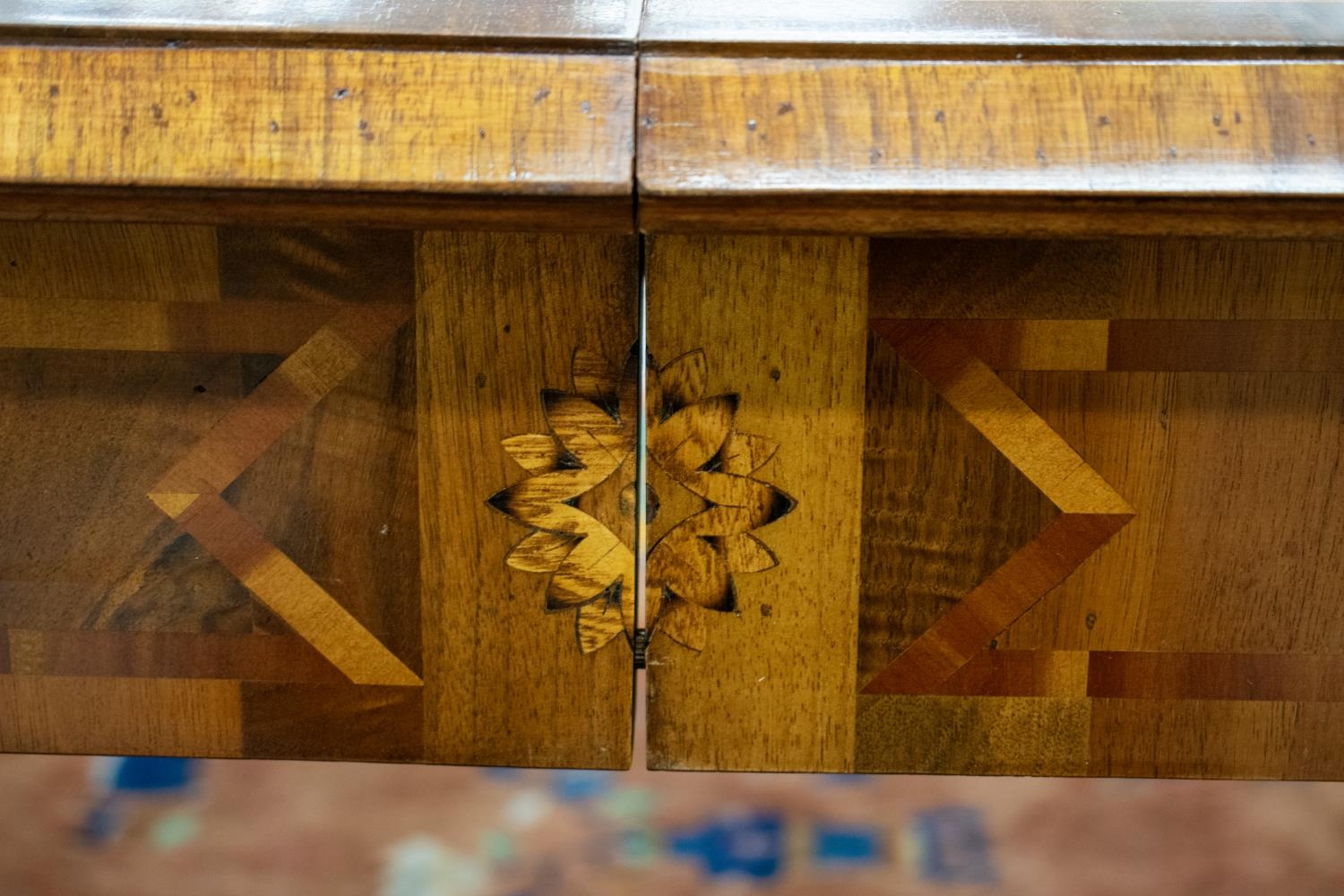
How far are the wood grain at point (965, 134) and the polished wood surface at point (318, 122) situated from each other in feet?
0.11

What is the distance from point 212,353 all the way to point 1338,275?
66cm

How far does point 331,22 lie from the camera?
581 millimetres

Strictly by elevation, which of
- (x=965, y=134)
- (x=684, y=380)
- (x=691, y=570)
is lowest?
(x=691, y=570)

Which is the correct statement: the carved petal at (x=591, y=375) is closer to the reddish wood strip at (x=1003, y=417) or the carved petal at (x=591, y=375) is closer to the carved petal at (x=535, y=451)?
the carved petal at (x=535, y=451)

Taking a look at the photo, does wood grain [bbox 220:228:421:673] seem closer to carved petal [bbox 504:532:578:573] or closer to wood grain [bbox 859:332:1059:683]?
carved petal [bbox 504:532:578:573]

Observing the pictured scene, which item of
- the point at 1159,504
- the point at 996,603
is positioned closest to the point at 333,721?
the point at 996,603

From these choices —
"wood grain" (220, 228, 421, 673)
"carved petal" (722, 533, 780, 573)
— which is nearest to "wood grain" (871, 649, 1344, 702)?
"carved petal" (722, 533, 780, 573)

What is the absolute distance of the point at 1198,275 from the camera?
66cm

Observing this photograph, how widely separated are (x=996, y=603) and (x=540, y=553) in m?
0.29

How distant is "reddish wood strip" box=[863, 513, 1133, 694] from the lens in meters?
0.70

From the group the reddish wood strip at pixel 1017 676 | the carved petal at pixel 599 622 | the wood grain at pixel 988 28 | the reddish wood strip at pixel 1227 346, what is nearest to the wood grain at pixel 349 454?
the carved petal at pixel 599 622

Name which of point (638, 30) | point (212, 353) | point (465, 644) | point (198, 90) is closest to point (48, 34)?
point (198, 90)

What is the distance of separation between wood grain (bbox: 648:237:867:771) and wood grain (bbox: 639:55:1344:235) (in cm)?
10

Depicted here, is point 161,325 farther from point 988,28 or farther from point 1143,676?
point 1143,676
